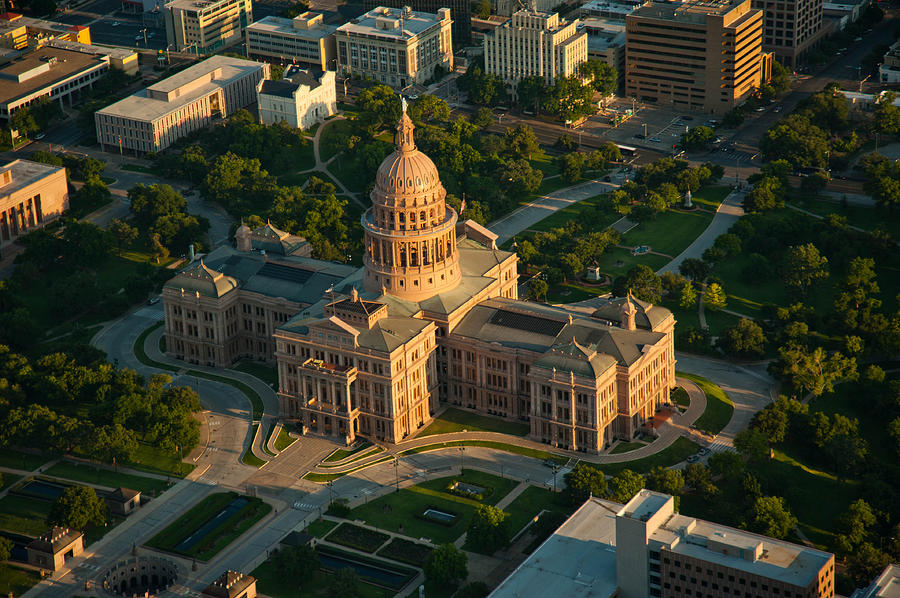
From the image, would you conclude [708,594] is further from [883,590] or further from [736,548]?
[883,590]

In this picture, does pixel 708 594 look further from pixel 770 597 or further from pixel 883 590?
A: pixel 883 590

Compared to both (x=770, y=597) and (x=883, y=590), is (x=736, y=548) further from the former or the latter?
(x=883, y=590)

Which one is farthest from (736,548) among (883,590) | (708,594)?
(883,590)

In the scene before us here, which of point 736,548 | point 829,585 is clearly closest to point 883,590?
point 829,585
